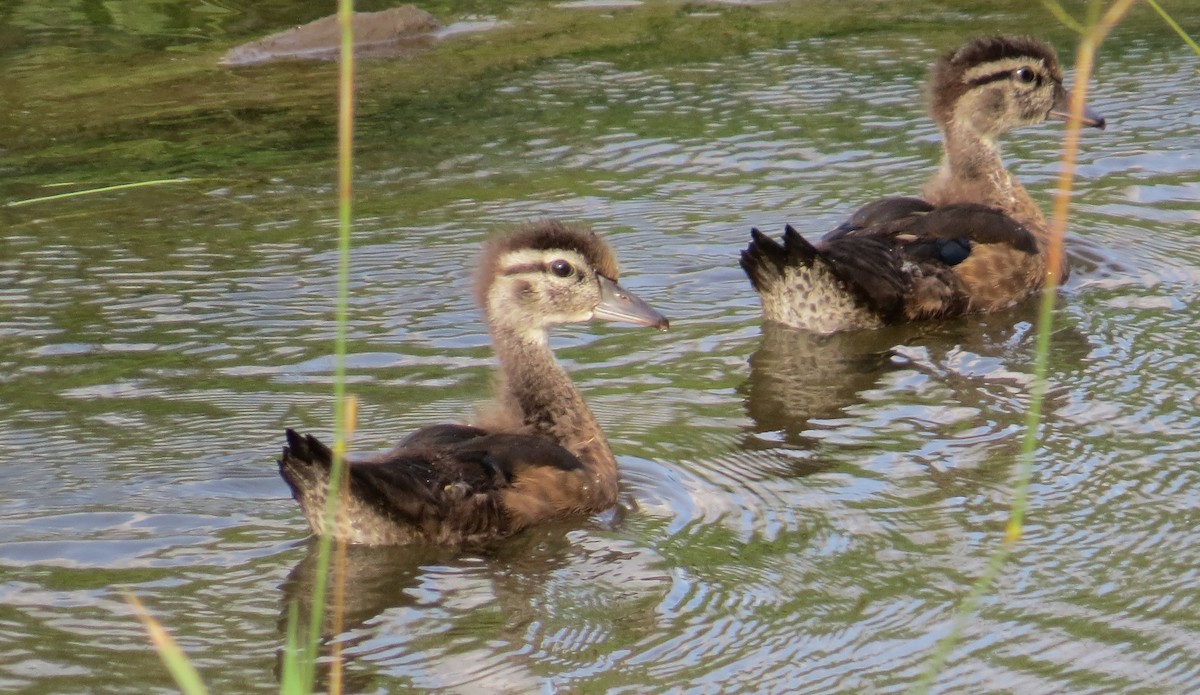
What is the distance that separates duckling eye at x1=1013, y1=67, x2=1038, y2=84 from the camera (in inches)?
408

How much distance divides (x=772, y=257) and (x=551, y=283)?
1.72m

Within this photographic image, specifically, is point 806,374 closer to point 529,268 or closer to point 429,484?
point 529,268

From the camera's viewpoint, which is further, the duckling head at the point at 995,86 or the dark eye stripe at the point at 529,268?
the duckling head at the point at 995,86

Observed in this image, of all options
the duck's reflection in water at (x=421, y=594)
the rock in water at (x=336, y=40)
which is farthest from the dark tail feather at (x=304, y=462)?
the rock in water at (x=336, y=40)

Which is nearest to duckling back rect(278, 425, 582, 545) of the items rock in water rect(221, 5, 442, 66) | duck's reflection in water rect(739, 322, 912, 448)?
duck's reflection in water rect(739, 322, 912, 448)

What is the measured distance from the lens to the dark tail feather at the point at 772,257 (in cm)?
870

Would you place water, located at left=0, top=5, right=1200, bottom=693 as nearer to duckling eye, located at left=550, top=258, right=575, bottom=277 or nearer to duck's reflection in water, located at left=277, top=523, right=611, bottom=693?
duck's reflection in water, located at left=277, top=523, right=611, bottom=693

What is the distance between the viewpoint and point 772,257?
29.0 ft

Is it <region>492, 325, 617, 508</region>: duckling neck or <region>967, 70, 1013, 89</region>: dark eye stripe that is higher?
<region>967, 70, 1013, 89</region>: dark eye stripe

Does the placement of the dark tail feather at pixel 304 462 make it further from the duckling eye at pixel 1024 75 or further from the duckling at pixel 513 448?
the duckling eye at pixel 1024 75

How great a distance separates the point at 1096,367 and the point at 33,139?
25.4ft

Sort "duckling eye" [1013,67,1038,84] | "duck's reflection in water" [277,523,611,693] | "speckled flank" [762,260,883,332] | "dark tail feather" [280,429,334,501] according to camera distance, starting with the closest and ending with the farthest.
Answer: "duck's reflection in water" [277,523,611,693] → "dark tail feather" [280,429,334,501] → "speckled flank" [762,260,883,332] → "duckling eye" [1013,67,1038,84]

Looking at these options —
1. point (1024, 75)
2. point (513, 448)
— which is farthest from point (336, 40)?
point (513, 448)

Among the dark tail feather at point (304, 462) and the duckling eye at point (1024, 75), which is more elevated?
the duckling eye at point (1024, 75)
